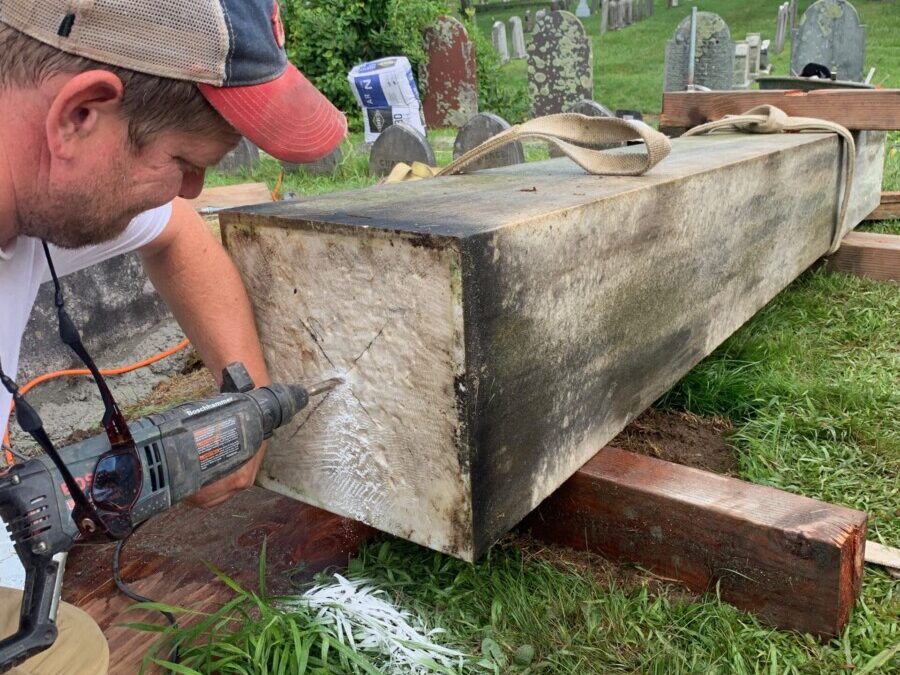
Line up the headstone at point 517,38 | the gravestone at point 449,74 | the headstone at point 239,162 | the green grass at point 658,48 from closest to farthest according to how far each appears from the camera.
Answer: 1. the headstone at point 239,162
2. the gravestone at point 449,74
3. the green grass at point 658,48
4. the headstone at point 517,38

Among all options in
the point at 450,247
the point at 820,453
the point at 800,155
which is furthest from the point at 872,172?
the point at 450,247

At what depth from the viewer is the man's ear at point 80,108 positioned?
1037 mm

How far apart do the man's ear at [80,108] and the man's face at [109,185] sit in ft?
0.07

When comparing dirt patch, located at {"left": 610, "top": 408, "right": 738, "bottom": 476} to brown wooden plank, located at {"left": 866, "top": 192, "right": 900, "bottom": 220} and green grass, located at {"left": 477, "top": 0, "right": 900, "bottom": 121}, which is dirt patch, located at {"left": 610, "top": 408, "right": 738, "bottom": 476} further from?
green grass, located at {"left": 477, "top": 0, "right": 900, "bottom": 121}

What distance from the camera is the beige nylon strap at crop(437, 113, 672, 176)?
1.68 meters

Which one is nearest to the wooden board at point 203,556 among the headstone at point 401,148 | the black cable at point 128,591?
the black cable at point 128,591

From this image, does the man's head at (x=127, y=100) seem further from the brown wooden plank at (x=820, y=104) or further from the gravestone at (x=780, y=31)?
the gravestone at (x=780, y=31)

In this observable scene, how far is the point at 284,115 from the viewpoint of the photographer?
4.02 ft

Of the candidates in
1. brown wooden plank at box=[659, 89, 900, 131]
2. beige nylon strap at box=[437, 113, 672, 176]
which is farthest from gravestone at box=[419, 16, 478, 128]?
beige nylon strap at box=[437, 113, 672, 176]

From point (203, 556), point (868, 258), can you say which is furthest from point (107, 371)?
point (868, 258)

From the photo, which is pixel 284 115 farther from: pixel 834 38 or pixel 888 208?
pixel 834 38

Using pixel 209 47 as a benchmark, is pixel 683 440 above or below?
below

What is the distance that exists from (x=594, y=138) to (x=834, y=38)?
7.72 meters

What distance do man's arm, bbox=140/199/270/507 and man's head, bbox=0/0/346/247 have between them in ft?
0.86
